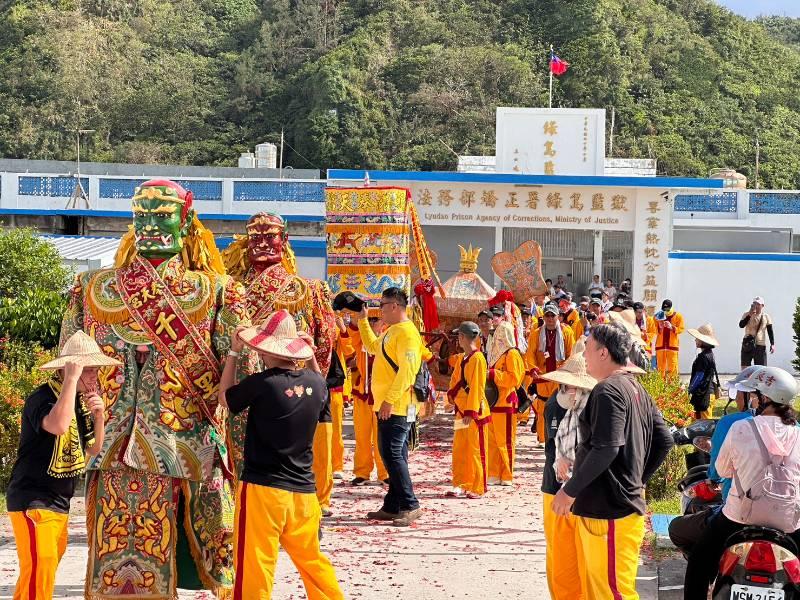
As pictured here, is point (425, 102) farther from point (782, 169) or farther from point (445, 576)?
point (445, 576)

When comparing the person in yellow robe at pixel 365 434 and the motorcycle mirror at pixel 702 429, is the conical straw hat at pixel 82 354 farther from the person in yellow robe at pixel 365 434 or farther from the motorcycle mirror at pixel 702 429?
the person in yellow robe at pixel 365 434

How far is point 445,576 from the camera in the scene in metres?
7.61

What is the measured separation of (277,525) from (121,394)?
3.37 feet

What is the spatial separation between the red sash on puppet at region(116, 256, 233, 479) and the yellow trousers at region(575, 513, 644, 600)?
6.58 feet

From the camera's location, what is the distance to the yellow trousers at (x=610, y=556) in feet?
18.4

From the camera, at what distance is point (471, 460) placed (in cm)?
1048

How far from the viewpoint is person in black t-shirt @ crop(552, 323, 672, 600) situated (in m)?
5.55

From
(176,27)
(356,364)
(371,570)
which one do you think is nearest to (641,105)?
(176,27)

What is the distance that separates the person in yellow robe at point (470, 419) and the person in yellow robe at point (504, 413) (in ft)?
1.72

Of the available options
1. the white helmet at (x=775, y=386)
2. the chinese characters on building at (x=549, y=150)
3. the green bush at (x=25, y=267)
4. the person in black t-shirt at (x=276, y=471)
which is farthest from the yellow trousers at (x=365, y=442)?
the chinese characters on building at (x=549, y=150)

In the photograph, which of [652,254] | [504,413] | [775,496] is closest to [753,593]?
→ [775,496]

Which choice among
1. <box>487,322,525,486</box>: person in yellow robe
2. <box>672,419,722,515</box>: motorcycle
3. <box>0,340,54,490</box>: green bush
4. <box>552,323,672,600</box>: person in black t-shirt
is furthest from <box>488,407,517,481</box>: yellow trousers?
<box>552,323,672,600</box>: person in black t-shirt

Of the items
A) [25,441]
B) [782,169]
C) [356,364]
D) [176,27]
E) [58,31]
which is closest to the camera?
[25,441]

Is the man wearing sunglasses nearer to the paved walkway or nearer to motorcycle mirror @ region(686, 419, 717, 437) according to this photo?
the paved walkway
